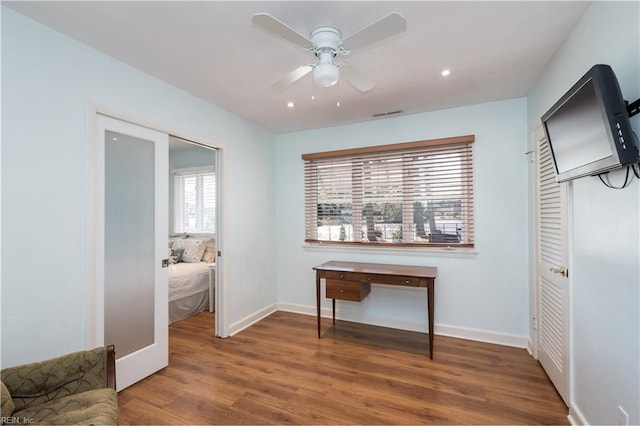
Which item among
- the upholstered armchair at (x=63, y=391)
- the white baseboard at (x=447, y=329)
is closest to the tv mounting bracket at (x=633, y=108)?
the white baseboard at (x=447, y=329)

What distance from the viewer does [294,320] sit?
3898 millimetres

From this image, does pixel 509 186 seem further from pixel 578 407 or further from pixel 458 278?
pixel 578 407

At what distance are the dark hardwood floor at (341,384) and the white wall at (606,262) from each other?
0.52 meters

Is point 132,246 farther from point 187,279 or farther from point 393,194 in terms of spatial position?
point 393,194

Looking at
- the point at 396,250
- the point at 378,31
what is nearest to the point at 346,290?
the point at 396,250

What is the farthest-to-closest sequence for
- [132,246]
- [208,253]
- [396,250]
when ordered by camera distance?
[208,253], [396,250], [132,246]

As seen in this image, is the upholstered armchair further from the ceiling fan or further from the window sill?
the window sill

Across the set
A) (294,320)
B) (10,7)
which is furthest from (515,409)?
(10,7)

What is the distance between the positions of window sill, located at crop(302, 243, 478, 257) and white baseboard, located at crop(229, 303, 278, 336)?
100 cm

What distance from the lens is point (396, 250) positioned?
359cm

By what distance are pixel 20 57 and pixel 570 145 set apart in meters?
3.30

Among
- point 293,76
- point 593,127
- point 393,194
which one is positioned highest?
point 293,76

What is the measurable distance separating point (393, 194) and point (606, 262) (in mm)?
2231

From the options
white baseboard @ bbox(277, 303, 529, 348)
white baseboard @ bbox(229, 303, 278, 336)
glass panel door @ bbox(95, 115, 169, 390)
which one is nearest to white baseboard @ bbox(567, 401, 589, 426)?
white baseboard @ bbox(277, 303, 529, 348)
